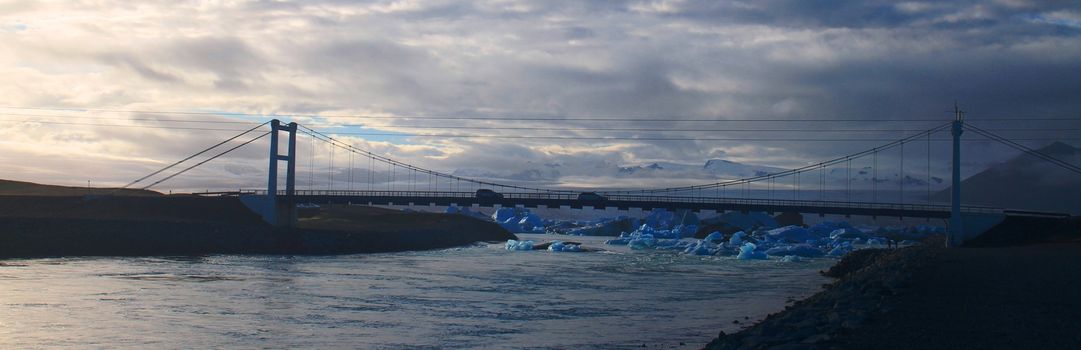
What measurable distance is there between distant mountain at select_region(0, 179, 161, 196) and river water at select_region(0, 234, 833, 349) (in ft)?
104

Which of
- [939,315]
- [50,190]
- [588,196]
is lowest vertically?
[939,315]

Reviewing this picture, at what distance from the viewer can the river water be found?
20.7m

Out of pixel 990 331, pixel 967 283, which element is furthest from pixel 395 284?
pixel 990 331

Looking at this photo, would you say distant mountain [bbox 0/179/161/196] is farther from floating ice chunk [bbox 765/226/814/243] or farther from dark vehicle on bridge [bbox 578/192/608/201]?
floating ice chunk [bbox 765/226/814/243]

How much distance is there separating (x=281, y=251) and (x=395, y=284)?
2732cm

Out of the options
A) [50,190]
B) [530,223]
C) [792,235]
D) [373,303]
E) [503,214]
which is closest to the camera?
[373,303]

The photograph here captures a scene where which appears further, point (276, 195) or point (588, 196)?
point (588, 196)

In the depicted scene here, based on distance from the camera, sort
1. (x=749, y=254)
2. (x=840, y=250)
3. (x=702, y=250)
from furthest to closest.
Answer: (x=840, y=250)
(x=702, y=250)
(x=749, y=254)

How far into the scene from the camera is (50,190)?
80.2 meters

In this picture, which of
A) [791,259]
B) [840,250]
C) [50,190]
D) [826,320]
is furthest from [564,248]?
[826,320]

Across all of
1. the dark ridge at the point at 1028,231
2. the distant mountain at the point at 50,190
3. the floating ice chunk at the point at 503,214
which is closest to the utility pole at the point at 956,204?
the dark ridge at the point at 1028,231

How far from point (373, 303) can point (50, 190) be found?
212 ft

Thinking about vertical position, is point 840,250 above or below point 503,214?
below

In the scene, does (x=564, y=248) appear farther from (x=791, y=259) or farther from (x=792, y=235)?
(x=792, y=235)
